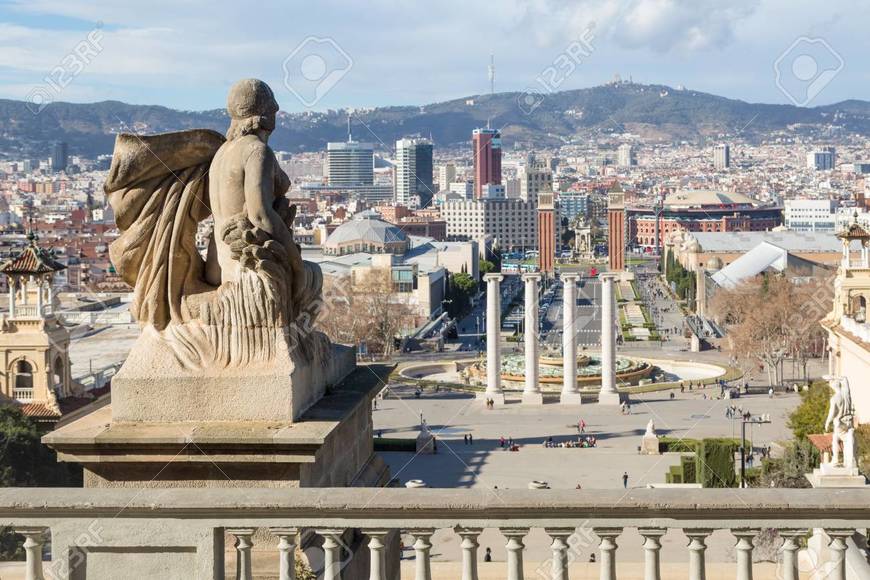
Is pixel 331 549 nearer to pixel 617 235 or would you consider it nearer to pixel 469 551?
pixel 469 551

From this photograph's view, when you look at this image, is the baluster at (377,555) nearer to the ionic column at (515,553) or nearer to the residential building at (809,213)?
the ionic column at (515,553)

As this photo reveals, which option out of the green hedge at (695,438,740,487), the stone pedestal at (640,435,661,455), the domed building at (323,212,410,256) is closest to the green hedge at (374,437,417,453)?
the stone pedestal at (640,435,661,455)

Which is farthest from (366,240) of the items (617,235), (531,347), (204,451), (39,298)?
(204,451)

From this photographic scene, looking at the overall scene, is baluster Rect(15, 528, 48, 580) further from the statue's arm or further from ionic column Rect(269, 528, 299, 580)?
the statue's arm

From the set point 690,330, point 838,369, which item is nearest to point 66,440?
point 838,369

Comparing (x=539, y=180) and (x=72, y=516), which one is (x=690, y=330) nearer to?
(x=72, y=516)

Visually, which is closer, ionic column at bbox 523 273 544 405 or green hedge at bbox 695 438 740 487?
green hedge at bbox 695 438 740 487
